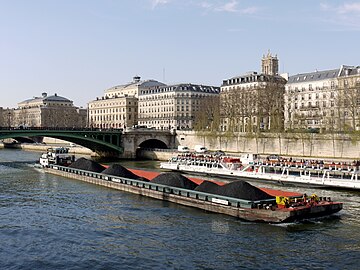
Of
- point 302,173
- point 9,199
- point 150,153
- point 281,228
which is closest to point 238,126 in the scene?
point 150,153

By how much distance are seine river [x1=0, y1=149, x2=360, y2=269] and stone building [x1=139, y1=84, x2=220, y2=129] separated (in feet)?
318

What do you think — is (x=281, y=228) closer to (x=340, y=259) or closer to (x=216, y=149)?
(x=340, y=259)

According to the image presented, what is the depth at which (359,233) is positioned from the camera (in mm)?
28516

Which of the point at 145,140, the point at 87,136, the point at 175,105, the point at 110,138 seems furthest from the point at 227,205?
the point at 175,105

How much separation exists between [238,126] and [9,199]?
6007 centimetres

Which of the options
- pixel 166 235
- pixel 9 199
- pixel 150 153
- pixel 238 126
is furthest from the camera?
pixel 238 126

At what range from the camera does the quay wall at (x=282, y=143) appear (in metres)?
69.1

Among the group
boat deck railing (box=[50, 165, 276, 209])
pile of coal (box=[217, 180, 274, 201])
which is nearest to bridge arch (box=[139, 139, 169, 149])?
boat deck railing (box=[50, 165, 276, 209])

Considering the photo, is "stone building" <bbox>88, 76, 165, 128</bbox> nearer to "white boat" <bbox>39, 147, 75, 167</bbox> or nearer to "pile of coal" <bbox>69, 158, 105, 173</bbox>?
"white boat" <bbox>39, 147, 75, 167</bbox>

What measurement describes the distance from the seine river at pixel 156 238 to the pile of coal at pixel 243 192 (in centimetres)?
201

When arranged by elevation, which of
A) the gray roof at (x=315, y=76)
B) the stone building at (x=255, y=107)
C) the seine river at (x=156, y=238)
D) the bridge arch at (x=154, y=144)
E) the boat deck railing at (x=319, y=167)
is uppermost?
the gray roof at (x=315, y=76)

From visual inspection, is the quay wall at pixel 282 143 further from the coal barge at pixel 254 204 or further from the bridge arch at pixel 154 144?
the coal barge at pixel 254 204

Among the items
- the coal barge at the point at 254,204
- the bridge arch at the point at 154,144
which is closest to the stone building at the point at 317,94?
the bridge arch at the point at 154,144

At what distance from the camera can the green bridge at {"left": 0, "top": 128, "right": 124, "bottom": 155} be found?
74.9 m
